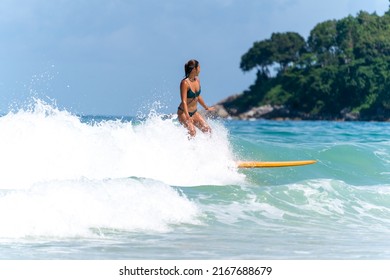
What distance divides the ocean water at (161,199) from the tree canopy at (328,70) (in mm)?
65868

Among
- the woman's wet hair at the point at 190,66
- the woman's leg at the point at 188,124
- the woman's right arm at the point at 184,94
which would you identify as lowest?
the woman's leg at the point at 188,124

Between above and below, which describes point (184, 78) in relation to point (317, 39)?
below

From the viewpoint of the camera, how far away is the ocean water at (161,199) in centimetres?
709

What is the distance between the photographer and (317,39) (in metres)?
89.2

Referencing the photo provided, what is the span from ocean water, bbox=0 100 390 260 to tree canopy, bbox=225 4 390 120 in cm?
6587

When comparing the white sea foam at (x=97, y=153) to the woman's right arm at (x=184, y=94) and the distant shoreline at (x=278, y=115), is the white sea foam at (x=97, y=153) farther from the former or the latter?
the distant shoreline at (x=278, y=115)

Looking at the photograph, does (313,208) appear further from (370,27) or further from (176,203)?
(370,27)

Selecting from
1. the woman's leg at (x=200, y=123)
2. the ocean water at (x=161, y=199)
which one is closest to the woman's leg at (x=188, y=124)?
the woman's leg at (x=200, y=123)

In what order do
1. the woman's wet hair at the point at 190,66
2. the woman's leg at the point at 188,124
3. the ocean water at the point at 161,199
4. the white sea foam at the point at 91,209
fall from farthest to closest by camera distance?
1. the woman's leg at the point at 188,124
2. the woman's wet hair at the point at 190,66
3. the white sea foam at the point at 91,209
4. the ocean water at the point at 161,199

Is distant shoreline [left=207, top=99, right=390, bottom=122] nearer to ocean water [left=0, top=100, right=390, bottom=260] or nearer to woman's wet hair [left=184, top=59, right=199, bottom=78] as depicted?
ocean water [left=0, top=100, right=390, bottom=260]

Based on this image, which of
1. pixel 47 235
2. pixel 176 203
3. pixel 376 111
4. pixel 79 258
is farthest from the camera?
pixel 376 111
